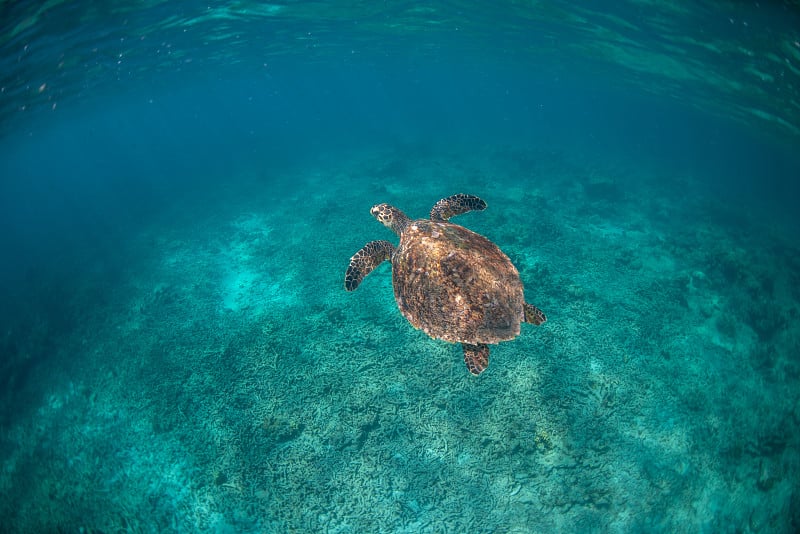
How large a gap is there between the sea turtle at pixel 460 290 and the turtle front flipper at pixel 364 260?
98 centimetres

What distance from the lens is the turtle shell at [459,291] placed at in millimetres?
4922

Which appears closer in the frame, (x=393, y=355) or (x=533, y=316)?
(x=533, y=316)

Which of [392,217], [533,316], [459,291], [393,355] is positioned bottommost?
[393,355]

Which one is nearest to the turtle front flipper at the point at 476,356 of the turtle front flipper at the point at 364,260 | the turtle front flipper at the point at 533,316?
the turtle front flipper at the point at 533,316

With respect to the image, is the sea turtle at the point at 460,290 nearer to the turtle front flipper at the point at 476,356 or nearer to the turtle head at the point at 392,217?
the turtle front flipper at the point at 476,356

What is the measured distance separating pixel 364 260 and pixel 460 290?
2523 millimetres

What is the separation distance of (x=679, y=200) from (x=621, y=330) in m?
18.7

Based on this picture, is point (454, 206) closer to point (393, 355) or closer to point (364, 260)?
point (364, 260)

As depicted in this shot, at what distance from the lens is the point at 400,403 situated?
272 inches

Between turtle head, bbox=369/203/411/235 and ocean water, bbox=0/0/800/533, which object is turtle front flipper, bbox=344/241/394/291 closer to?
turtle head, bbox=369/203/411/235

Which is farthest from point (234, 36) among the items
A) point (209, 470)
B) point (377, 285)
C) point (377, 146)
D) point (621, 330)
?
point (621, 330)

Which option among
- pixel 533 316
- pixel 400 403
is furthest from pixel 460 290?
pixel 400 403

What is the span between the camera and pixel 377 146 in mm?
32031

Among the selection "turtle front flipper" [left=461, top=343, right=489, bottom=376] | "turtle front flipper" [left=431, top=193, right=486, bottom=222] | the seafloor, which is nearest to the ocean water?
the seafloor
